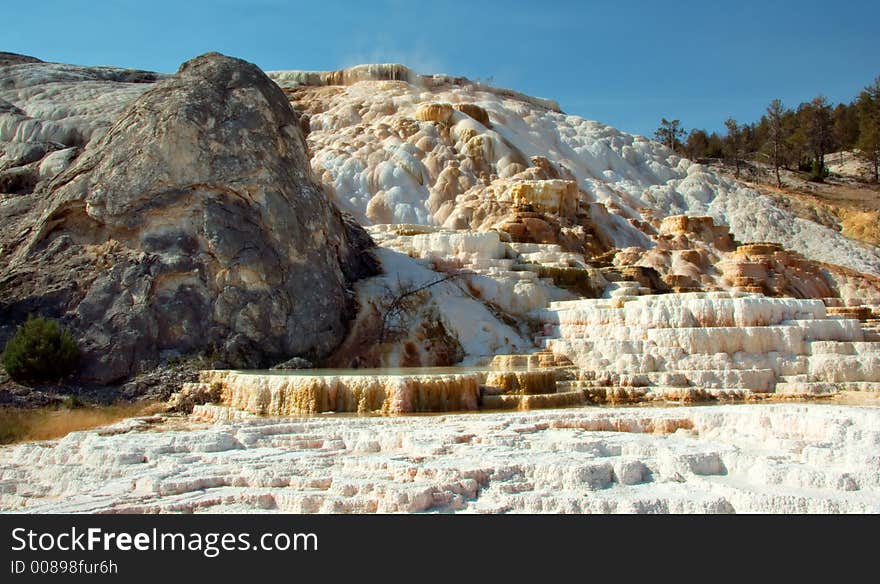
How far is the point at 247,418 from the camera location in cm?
1070

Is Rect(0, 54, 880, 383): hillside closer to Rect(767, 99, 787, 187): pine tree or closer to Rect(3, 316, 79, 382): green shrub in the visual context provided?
Rect(3, 316, 79, 382): green shrub

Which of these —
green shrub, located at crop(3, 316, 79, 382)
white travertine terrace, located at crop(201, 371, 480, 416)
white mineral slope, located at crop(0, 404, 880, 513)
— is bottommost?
white mineral slope, located at crop(0, 404, 880, 513)

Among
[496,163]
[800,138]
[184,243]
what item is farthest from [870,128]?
[184,243]

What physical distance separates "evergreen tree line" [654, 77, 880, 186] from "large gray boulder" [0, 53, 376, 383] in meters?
31.9

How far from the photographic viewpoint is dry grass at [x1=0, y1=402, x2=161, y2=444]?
31.8 feet

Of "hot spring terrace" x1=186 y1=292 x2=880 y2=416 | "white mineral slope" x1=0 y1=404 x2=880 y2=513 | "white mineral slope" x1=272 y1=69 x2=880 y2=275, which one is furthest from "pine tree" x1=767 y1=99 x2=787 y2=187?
"white mineral slope" x1=0 y1=404 x2=880 y2=513

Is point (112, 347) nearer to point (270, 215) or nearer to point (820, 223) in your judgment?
point (270, 215)

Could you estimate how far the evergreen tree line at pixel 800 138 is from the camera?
42.8 m

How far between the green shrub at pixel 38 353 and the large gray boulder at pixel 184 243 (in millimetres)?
517

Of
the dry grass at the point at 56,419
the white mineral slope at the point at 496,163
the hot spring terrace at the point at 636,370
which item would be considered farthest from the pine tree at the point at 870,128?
the dry grass at the point at 56,419

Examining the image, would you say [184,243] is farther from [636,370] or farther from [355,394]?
[636,370]

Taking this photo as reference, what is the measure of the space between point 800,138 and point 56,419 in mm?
42343
